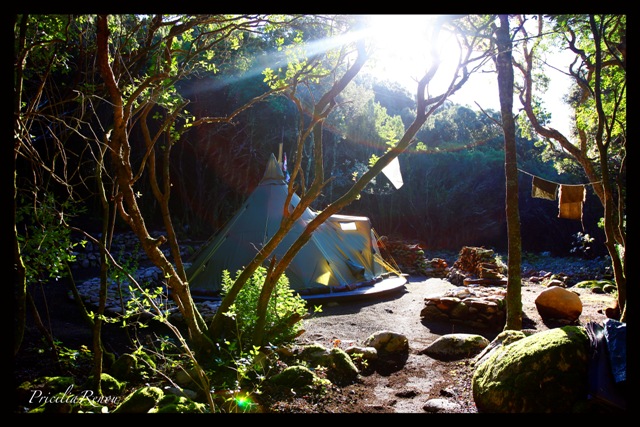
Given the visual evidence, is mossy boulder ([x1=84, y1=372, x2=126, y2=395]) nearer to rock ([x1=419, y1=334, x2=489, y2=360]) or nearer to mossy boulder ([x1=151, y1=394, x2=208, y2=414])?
mossy boulder ([x1=151, y1=394, x2=208, y2=414])

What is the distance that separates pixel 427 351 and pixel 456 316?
6.10 feet

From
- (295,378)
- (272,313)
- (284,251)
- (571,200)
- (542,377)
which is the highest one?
(571,200)

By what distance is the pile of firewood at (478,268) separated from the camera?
423 inches

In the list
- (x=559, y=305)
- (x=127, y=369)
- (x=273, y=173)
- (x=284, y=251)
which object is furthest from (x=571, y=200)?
(x=127, y=369)

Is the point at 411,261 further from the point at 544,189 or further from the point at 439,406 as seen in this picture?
the point at 439,406

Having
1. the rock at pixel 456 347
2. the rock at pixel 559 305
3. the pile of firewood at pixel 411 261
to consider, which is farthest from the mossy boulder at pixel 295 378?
the pile of firewood at pixel 411 261

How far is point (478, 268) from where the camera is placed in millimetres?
11500

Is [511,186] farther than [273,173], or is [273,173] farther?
[273,173]

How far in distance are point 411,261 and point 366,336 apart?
8.13 m

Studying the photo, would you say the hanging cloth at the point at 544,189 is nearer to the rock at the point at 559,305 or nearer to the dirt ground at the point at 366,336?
the dirt ground at the point at 366,336

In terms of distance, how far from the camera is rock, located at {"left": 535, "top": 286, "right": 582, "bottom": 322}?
657 cm

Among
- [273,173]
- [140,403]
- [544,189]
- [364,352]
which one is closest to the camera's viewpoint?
[140,403]

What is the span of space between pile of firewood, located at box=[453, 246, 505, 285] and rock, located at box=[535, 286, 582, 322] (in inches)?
152
